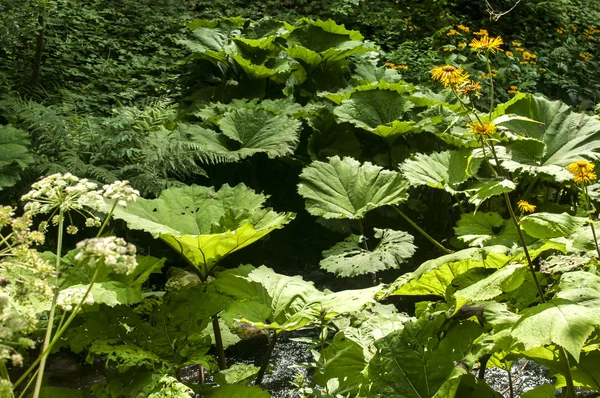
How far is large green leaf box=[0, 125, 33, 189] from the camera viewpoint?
3572 mm

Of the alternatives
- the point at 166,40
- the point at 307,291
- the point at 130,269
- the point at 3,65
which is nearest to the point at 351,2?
the point at 166,40

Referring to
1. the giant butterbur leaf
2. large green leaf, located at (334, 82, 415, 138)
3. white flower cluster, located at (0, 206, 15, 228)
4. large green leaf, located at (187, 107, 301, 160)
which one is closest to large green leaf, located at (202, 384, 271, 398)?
the giant butterbur leaf

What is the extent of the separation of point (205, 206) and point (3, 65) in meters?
4.28

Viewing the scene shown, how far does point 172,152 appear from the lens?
13.6 feet

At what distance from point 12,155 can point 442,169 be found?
9.07 feet

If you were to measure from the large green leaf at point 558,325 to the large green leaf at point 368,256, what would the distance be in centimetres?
166

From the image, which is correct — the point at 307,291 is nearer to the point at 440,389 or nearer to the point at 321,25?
the point at 440,389

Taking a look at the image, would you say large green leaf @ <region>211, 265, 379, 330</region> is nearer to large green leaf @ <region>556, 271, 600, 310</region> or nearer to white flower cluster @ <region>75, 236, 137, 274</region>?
large green leaf @ <region>556, 271, 600, 310</region>

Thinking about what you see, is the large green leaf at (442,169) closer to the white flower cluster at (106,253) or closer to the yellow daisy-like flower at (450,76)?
the yellow daisy-like flower at (450,76)

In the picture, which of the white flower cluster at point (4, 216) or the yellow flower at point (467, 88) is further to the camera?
the yellow flower at point (467, 88)

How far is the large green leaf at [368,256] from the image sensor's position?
10.7 feet

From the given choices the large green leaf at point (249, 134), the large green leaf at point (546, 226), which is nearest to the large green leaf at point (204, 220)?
the large green leaf at point (546, 226)

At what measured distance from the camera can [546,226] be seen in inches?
75.2

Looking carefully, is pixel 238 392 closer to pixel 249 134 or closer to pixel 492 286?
pixel 492 286
